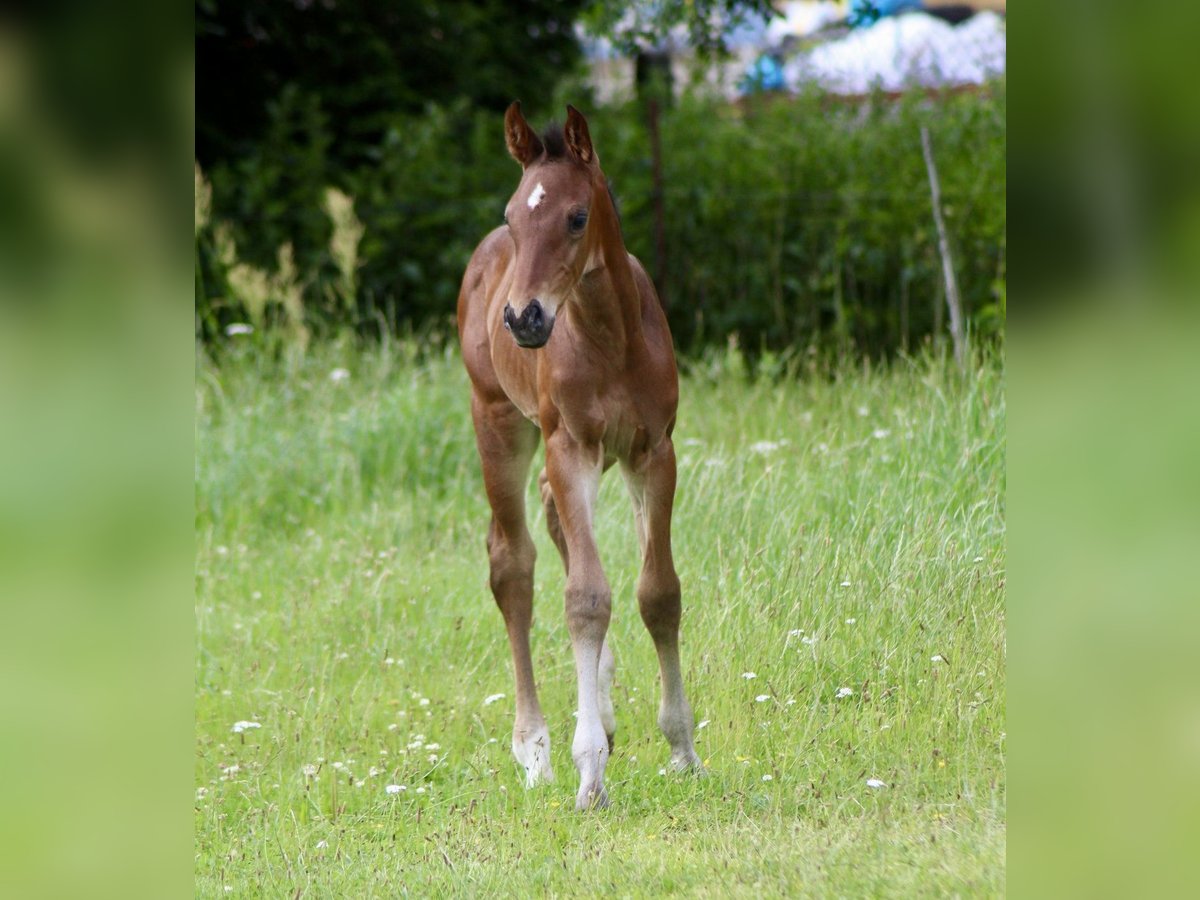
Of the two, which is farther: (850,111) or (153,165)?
(850,111)

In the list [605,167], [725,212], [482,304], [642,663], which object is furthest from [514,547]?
[605,167]

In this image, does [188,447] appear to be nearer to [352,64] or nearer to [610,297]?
[610,297]

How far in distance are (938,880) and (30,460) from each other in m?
2.07

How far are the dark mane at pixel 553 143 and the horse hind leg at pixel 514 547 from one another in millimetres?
1252

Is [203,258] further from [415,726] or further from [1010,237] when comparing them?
[1010,237]

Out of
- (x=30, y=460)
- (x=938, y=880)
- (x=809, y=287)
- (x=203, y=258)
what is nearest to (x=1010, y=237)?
(x=30, y=460)

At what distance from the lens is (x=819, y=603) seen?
16.3ft

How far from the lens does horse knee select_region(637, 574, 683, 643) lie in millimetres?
4363

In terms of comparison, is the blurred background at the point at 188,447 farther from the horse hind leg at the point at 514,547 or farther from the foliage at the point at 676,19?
the foliage at the point at 676,19

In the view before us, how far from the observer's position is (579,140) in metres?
4.00

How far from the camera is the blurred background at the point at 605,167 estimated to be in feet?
32.1

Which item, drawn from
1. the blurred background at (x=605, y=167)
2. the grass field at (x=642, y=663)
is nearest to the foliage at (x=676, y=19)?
the blurred background at (x=605, y=167)

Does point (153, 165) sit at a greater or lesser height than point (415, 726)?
→ greater

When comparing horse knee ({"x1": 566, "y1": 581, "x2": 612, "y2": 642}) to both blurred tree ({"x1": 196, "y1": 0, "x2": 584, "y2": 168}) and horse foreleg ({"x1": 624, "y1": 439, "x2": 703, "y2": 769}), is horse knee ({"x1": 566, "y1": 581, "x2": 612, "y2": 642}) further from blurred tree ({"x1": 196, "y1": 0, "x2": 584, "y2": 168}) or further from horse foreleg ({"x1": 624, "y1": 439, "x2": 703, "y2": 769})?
blurred tree ({"x1": 196, "y1": 0, "x2": 584, "y2": 168})
